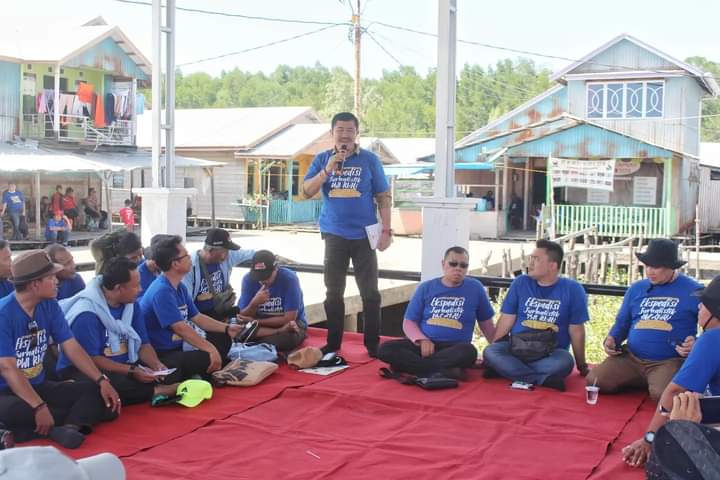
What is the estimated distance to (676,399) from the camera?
353cm

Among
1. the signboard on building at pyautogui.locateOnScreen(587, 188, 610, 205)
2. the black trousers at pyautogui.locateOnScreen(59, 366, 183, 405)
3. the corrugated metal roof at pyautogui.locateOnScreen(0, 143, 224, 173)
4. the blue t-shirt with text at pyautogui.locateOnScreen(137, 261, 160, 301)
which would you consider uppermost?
the corrugated metal roof at pyautogui.locateOnScreen(0, 143, 224, 173)

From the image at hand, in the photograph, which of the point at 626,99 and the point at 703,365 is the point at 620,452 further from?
the point at 626,99

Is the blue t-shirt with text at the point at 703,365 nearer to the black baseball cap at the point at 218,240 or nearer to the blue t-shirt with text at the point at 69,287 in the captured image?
the black baseball cap at the point at 218,240

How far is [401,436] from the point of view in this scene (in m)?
4.57

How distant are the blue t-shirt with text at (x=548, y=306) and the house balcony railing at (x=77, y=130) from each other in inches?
790

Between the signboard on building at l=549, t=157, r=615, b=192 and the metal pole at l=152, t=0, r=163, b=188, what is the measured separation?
1562 cm

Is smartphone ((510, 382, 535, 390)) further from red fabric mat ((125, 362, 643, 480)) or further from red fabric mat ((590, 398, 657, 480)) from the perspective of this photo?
red fabric mat ((590, 398, 657, 480))

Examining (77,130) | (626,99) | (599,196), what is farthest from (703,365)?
(77,130)

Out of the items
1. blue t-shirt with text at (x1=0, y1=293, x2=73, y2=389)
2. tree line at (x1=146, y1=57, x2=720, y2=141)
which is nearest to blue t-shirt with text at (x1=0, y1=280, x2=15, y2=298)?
blue t-shirt with text at (x1=0, y1=293, x2=73, y2=389)

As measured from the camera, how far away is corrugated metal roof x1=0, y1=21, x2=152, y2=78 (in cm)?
2308

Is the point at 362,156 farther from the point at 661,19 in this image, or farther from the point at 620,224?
the point at 661,19

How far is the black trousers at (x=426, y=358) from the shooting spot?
5.82 meters

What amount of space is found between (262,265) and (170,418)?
5.97 feet

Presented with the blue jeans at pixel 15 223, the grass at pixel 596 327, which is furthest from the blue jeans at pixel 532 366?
the blue jeans at pixel 15 223
